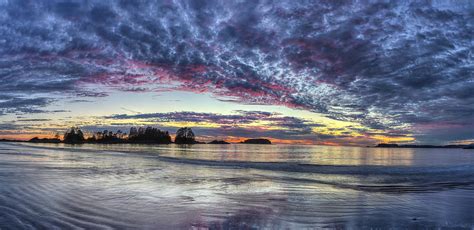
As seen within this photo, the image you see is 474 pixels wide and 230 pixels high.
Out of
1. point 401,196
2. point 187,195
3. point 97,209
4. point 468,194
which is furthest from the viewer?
point 468,194

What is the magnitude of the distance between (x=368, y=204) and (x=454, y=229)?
13.2ft

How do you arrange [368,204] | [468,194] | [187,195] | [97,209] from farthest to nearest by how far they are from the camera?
[468,194] < [187,195] < [368,204] < [97,209]

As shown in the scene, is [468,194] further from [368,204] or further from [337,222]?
[337,222]

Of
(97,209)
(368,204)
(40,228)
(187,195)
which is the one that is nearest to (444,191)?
(368,204)

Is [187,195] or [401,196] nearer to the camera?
[187,195]

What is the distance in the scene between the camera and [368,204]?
12867mm

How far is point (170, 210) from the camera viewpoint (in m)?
10.5

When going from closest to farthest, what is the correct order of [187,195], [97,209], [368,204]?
[97,209], [368,204], [187,195]

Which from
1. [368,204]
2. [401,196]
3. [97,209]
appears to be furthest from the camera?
[401,196]

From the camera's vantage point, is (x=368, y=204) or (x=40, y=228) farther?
(x=368, y=204)

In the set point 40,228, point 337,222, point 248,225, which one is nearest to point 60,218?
point 40,228

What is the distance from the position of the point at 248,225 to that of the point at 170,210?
2936 mm

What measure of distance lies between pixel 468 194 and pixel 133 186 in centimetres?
1610

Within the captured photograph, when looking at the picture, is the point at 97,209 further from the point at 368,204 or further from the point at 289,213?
the point at 368,204
